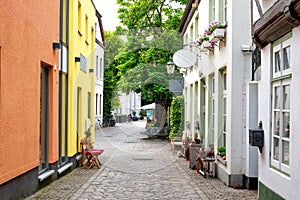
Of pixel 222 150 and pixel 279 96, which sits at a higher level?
pixel 279 96

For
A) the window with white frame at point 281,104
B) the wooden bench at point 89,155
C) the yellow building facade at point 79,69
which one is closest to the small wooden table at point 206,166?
the wooden bench at point 89,155

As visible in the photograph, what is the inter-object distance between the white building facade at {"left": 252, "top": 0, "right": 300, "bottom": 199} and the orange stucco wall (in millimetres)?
3929

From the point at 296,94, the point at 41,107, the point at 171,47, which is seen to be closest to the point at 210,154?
the point at 41,107

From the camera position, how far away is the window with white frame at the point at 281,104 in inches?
260

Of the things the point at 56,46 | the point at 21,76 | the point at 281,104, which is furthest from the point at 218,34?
the point at 21,76

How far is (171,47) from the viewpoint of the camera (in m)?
25.7

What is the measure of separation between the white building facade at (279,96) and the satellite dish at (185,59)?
784 cm

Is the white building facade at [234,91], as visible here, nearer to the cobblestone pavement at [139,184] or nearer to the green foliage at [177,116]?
the cobblestone pavement at [139,184]

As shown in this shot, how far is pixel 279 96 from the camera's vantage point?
7.04m

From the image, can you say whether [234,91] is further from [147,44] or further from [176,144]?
[147,44]

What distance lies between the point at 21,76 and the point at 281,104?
168 inches

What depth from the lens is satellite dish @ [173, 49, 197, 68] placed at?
1628cm

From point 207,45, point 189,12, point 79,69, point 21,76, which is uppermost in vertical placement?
point 189,12

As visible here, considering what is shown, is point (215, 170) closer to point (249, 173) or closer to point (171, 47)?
point (249, 173)
